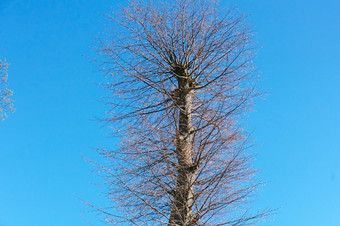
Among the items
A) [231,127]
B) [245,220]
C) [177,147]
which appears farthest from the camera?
[231,127]

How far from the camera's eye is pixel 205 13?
6.10m

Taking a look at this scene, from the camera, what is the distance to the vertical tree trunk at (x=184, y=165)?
191 inches

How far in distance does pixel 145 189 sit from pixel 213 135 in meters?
1.33

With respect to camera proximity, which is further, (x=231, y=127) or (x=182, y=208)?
(x=231, y=127)

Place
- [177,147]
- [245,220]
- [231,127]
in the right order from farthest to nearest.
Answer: [231,127], [177,147], [245,220]

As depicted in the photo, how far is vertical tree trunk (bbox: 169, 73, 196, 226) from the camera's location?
4.86 metres

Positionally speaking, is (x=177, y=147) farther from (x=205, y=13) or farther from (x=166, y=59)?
(x=205, y=13)

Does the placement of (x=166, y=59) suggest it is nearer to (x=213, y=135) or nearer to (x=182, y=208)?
(x=213, y=135)

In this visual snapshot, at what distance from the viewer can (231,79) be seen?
239 inches

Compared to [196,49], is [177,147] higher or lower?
lower

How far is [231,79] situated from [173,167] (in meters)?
2.08

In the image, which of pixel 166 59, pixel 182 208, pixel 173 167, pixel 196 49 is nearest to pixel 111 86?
Answer: pixel 166 59

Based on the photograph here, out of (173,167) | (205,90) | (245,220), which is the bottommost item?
(245,220)

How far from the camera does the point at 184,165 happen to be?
5.14 meters
